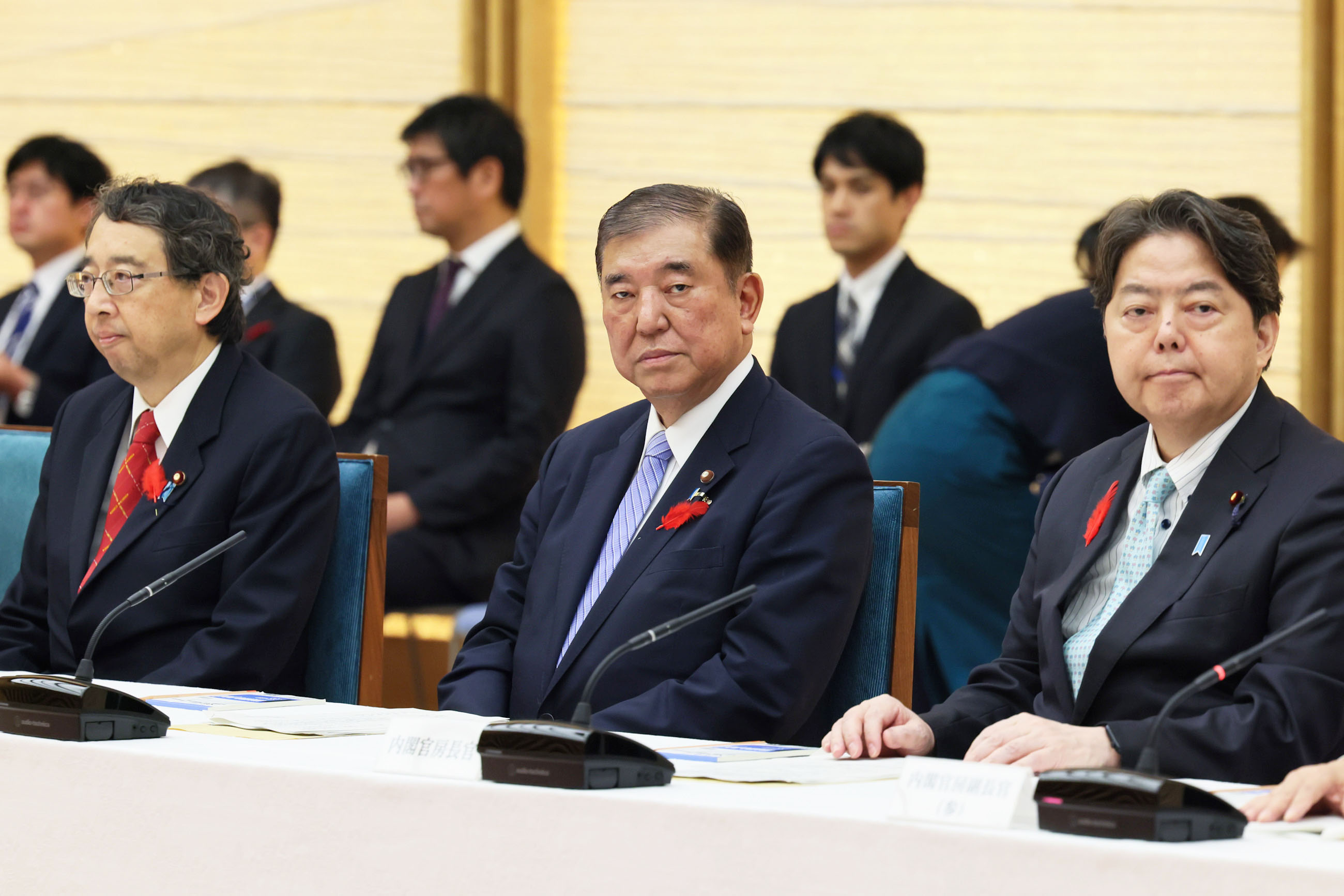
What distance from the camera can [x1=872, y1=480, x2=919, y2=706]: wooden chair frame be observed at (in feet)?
6.92

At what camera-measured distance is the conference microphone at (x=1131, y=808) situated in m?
1.15

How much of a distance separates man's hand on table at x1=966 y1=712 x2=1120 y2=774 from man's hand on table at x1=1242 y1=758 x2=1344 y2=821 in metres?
0.28

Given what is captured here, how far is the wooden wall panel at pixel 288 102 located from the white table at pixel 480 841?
3675 millimetres

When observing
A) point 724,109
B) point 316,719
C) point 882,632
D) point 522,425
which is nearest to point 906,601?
point 882,632

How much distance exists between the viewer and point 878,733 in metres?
1.68

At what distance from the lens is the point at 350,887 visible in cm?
141

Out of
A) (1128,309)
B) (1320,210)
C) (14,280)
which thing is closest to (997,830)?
(1128,309)

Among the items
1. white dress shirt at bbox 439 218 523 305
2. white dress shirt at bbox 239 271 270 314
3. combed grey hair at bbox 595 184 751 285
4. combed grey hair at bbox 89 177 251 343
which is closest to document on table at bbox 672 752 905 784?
combed grey hair at bbox 595 184 751 285

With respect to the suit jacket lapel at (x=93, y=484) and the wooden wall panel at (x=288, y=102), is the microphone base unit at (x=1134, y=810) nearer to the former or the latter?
the suit jacket lapel at (x=93, y=484)

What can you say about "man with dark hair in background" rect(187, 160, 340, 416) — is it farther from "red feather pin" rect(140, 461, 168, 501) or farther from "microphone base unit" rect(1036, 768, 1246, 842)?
"microphone base unit" rect(1036, 768, 1246, 842)

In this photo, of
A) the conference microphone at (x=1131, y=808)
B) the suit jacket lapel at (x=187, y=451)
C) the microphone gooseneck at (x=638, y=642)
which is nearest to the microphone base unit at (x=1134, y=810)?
the conference microphone at (x=1131, y=808)

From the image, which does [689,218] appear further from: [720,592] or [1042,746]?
[1042,746]

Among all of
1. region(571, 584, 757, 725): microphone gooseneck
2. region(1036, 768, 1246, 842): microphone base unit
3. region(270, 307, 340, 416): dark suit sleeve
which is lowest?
region(1036, 768, 1246, 842): microphone base unit

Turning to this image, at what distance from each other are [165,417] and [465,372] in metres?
1.29
